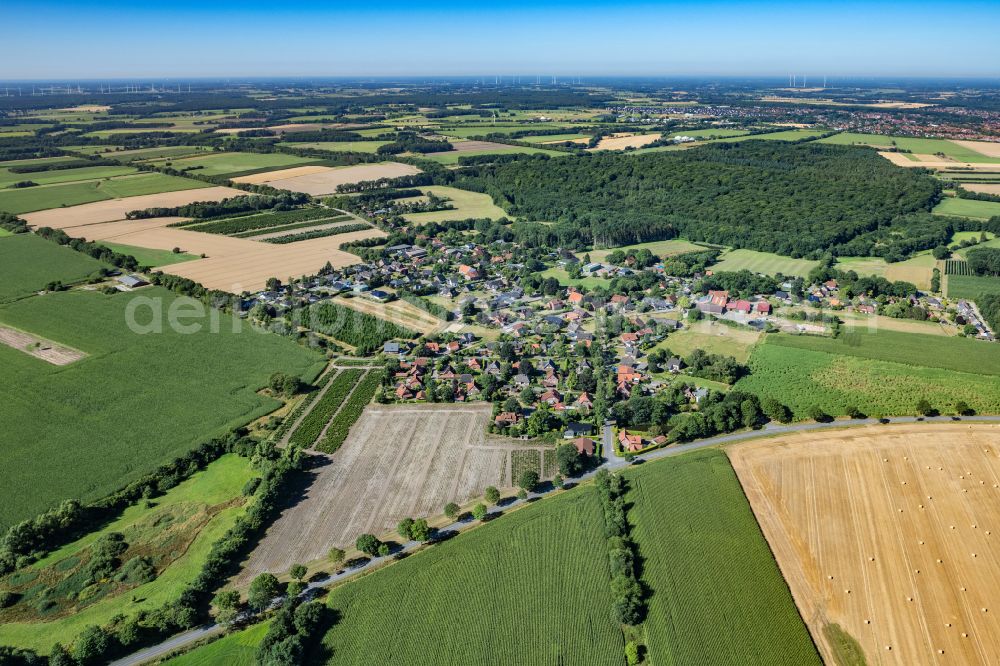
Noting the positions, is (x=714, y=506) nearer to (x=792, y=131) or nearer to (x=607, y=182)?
(x=607, y=182)

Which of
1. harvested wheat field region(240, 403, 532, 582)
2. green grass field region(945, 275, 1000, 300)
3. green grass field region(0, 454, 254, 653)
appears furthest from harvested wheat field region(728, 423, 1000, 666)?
green grass field region(945, 275, 1000, 300)

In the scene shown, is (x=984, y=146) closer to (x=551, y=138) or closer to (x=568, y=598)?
(x=551, y=138)

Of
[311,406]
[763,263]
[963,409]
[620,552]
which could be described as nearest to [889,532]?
[620,552]

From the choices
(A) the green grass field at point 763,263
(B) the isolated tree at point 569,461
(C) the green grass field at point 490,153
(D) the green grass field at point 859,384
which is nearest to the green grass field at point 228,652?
(B) the isolated tree at point 569,461

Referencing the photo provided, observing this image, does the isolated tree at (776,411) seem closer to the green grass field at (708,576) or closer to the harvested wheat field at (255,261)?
the green grass field at (708,576)

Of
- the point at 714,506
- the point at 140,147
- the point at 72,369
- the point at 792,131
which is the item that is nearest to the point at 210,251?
the point at 72,369

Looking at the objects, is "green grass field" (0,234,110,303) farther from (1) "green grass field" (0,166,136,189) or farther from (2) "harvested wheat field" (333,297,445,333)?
(1) "green grass field" (0,166,136,189)
